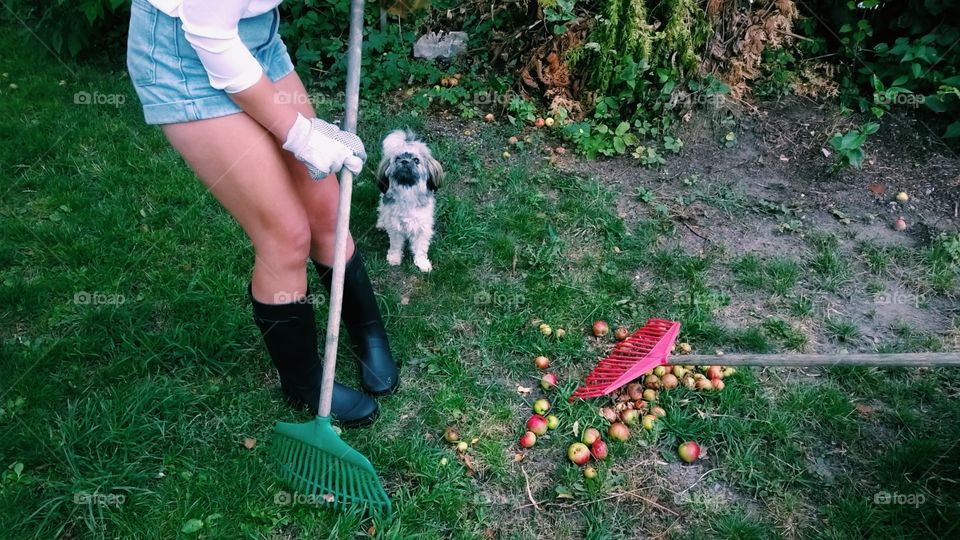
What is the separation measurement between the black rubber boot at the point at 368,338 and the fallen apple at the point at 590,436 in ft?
2.75

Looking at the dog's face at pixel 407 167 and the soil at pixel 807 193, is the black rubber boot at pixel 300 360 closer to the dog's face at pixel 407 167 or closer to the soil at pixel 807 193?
the dog's face at pixel 407 167

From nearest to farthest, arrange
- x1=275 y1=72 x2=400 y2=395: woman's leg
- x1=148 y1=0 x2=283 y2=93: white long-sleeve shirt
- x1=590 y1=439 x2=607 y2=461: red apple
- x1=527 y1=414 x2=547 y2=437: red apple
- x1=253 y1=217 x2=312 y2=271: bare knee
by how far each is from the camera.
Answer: x1=148 y1=0 x2=283 y2=93: white long-sleeve shirt
x1=253 y1=217 x2=312 y2=271: bare knee
x1=275 y1=72 x2=400 y2=395: woman's leg
x1=590 y1=439 x2=607 y2=461: red apple
x1=527 y1=414 x2=547 y2=437: red apple

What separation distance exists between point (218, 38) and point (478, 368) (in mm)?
1803

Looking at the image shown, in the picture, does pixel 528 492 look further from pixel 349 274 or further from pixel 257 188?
pixel 257 188

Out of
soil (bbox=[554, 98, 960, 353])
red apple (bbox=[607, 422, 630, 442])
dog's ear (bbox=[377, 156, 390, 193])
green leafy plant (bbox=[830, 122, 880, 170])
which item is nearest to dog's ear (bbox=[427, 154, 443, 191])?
dog's ear (bbox=[377, 156, 390, 193])

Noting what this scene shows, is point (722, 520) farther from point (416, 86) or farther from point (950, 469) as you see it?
point (416, 86)

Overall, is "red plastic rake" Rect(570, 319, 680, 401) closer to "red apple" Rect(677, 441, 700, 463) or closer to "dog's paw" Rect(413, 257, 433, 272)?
"red apple" Rect(677, 441, 700, 463)

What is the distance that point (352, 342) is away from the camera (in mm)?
2816

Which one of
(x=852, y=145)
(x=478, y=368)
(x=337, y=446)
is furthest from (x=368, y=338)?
(x=852, y=145)

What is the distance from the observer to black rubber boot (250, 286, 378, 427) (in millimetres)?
2240

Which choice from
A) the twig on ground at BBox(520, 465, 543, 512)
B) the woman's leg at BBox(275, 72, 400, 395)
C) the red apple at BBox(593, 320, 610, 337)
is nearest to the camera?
the woman's leg at BBox(275, 72, 400, 395)

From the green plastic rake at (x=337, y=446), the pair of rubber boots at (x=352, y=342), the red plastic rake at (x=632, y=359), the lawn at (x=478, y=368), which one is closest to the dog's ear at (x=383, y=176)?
the lawn at (x=478, y=368)

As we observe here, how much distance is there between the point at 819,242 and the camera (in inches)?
142

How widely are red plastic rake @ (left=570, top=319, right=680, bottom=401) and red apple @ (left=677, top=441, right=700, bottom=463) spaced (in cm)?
33
